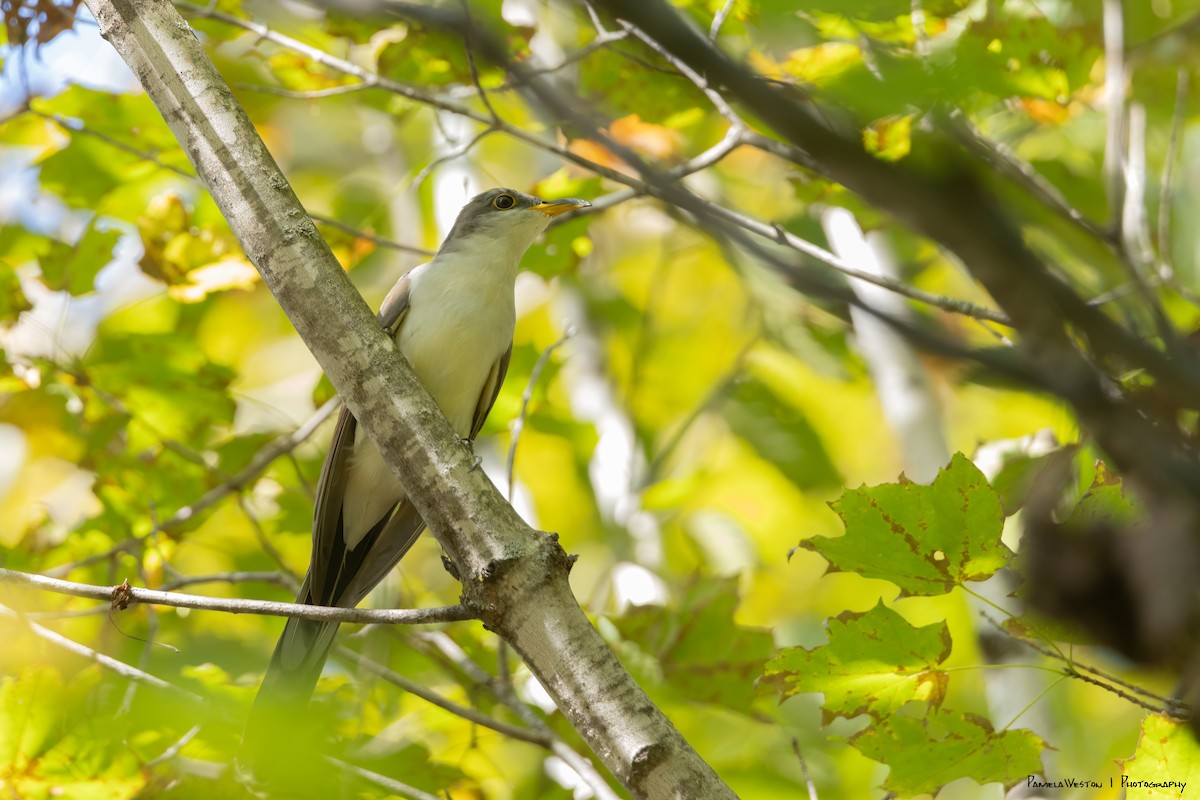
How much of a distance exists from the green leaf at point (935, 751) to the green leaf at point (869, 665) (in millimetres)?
61

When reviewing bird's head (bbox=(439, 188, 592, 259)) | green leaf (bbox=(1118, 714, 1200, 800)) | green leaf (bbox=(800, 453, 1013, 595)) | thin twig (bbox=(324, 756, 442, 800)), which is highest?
bird's head (bbox=(439, 188, 592, 259))

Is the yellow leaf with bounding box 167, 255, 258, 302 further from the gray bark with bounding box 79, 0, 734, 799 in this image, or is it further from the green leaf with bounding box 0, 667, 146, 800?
the green leaf with bounding box 0, 667, 146, 800

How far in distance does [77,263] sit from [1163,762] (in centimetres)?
454

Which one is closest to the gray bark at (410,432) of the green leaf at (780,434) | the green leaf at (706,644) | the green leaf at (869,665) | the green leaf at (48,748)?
the green leaf at (869,665)

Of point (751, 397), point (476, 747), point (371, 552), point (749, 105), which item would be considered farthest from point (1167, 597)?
point (751, 397)

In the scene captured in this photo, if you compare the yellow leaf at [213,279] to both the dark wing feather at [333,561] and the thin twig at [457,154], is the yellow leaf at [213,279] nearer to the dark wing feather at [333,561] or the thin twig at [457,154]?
the dark wing feather at [333,561]

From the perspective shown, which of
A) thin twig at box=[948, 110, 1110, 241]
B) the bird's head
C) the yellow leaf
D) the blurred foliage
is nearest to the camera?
thin twig at box=[948, 110, 1110, 241]

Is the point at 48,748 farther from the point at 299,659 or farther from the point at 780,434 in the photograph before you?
the point at 780,434

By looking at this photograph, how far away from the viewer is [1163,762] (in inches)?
102

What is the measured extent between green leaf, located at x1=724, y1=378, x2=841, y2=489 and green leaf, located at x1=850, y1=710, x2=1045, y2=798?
399cm

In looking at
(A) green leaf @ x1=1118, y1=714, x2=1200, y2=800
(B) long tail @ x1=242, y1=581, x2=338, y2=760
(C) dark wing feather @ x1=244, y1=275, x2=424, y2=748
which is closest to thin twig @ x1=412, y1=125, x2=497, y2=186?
(C) dark wing feather @ x1=244, y1=275, x2=424, y2=748

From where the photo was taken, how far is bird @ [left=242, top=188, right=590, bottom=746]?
4.69m

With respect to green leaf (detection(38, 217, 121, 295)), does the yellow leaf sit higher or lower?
lower

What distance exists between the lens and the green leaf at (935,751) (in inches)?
106
